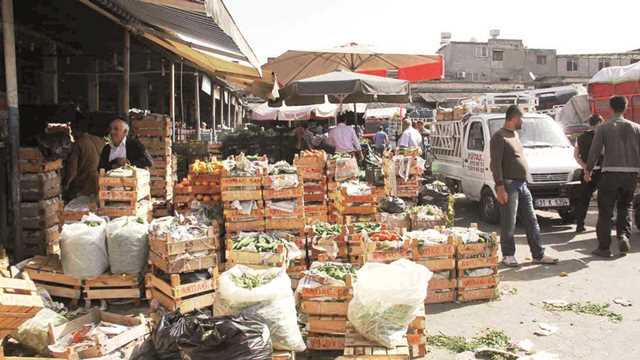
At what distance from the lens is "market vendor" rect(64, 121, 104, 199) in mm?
7629

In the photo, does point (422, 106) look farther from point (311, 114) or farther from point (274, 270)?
point (274, 270)

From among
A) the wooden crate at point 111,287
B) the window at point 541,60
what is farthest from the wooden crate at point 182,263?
the window at point 541,60

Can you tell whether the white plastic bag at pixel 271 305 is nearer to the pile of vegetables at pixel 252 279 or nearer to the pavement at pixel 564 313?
the pile of vegetables at pixel 252 279

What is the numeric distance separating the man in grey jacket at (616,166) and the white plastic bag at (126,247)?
6.49 meters

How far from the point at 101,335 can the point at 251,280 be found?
1.28 meters

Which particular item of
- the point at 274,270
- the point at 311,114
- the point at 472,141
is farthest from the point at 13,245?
the point at 311,114

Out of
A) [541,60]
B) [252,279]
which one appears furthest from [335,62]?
[541,60]

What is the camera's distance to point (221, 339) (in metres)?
3.78

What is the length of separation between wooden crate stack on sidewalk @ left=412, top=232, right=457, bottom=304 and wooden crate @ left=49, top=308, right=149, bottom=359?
303 cm

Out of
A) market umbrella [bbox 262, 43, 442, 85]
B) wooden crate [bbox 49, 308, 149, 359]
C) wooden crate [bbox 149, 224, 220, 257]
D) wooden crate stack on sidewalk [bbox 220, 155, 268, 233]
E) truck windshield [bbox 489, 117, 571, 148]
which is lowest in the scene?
wooden crate [bbox 49, 308, 149, 359]

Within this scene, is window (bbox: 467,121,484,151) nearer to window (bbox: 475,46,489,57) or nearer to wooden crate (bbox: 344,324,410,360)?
wooden crate (bbox: 344,324,410,360)

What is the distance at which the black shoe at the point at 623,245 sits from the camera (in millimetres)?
8465

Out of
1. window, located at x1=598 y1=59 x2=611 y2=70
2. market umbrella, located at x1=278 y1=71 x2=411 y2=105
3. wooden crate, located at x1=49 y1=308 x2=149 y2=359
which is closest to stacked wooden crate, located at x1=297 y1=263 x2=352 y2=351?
wooden crate, located at x1=49 y1=308 x2=149 y2=359

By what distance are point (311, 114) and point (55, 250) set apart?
18.1 metres
